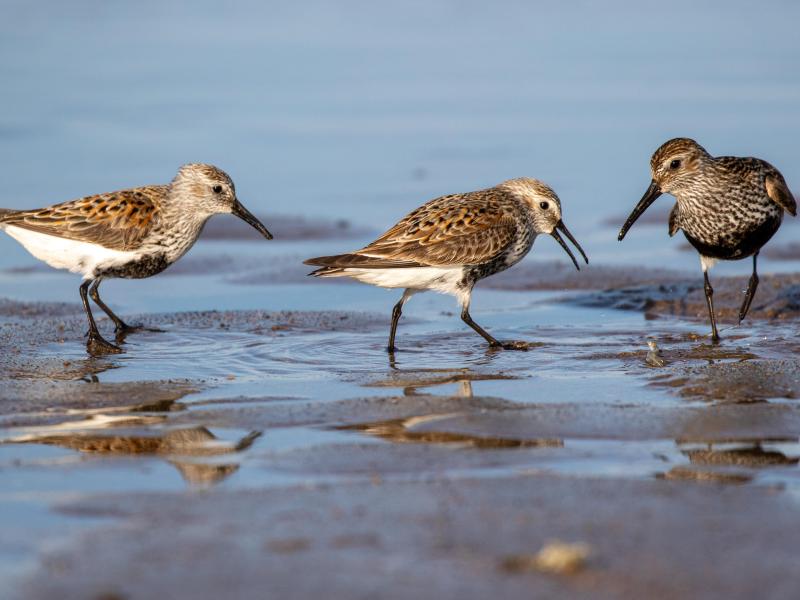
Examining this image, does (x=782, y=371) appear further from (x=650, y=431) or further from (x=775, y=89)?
(x=775, y=89)

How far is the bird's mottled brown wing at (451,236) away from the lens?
940 centimetres

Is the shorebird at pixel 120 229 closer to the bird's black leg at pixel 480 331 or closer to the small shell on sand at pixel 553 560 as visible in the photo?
the bird's black leg at pixel 480 331

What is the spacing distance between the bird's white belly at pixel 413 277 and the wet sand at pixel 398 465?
0.47 meters

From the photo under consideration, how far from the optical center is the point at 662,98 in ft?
65.5

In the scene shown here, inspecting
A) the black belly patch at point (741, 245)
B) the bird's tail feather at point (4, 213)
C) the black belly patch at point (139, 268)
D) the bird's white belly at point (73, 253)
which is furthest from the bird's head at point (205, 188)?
the black belly patch at point (741, 245)

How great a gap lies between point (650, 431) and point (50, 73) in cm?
1744

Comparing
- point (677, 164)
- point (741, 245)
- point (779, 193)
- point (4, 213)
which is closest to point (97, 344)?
point (4, 213)

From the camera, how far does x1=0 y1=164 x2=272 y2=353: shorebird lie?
32.6 ft

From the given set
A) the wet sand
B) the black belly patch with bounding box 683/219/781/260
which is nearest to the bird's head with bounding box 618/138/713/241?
the black belly patch with bounding box 683/219/781/260

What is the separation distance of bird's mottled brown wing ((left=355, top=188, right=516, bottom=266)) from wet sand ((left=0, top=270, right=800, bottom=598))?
0.69 meters

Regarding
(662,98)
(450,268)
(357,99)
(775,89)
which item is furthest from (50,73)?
(450,268)

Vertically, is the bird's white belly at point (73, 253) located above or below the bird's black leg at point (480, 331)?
above

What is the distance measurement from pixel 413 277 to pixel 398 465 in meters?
3.73

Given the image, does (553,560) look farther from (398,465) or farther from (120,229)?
(120,229)
